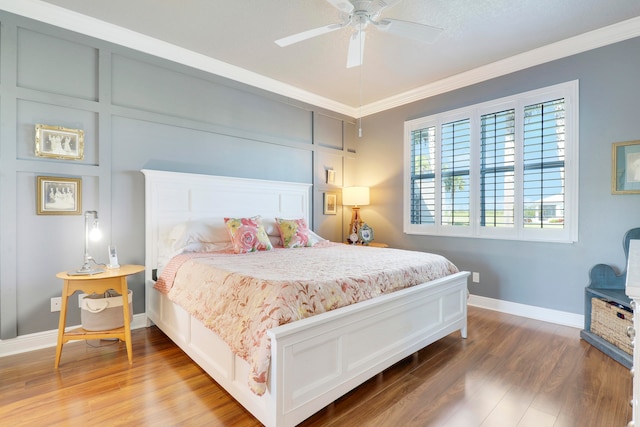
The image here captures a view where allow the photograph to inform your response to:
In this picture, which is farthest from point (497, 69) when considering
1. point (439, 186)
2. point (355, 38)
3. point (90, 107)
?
point (90, 107)

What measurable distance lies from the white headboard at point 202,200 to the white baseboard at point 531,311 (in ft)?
8.20

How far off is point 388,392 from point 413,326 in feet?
1.75

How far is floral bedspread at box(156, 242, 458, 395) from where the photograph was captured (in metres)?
1.58

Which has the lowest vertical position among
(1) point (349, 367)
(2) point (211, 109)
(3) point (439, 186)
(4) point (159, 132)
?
(1) point (349, 367)

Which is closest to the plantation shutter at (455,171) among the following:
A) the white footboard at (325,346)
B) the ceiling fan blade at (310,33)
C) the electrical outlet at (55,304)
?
the white footboard at (325,346)

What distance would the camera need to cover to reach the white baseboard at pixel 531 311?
3.12m

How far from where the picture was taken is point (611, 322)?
253 cm

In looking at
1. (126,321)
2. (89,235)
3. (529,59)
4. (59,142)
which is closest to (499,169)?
(529,59)

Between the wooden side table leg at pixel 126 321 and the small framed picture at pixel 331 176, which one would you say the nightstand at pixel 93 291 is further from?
the small framed picture at pixel 331 176

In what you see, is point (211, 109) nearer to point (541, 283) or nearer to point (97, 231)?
point (97, 231)

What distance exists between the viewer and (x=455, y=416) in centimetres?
176

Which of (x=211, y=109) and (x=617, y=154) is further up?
(x=211, y=109)

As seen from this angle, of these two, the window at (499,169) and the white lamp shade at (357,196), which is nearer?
the window at (499,169)

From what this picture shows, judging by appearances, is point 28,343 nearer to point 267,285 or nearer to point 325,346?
point 267,285
